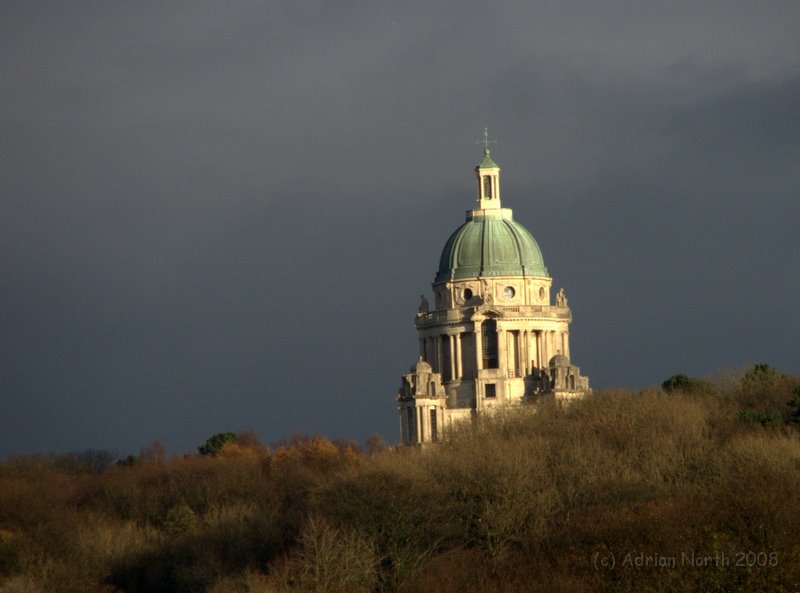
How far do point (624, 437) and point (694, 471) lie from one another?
9868mm

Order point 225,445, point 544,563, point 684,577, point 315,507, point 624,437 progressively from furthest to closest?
point 225,445
point 624,437
point 315,507
point 544,563
point 684,577

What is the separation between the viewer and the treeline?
105562 millimetres

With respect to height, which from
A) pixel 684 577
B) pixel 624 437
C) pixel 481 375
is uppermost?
pixel 481 375

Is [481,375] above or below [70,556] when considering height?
above

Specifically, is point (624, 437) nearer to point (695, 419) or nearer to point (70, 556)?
point (695, 419)

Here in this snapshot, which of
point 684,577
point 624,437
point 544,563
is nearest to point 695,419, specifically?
point 624,437

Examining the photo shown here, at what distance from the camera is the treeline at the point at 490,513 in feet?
346

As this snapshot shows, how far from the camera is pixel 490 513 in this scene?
123m

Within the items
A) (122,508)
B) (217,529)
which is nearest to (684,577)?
(217,529)

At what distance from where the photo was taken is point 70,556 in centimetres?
13275

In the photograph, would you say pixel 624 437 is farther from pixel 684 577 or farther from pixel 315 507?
pixel 684 577

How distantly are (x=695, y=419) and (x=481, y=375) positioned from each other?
5710 centimetres

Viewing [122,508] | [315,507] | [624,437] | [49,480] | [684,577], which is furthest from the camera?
[49,480]

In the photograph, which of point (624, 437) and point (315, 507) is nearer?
point (315, 507)
